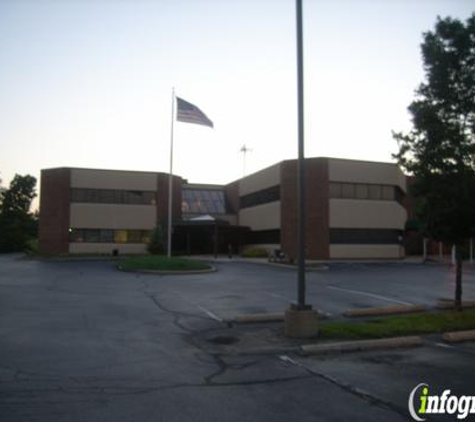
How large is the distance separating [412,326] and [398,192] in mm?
34230

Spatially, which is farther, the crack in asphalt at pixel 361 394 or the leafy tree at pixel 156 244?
the leafy tree at pixel 156 244

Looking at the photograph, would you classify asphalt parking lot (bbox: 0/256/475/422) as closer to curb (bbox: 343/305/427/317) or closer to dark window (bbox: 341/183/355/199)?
curb (bbox: 343/305/427/317)

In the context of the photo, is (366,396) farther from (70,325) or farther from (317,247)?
(317,247)

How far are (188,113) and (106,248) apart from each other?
22425 millimetres

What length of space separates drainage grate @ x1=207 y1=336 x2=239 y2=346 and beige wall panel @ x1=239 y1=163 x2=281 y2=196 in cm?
3290

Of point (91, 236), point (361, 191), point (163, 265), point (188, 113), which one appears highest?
point (188, 113)

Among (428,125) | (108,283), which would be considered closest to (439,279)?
(428,125)

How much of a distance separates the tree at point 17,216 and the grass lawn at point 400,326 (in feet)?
217

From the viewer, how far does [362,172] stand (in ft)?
131

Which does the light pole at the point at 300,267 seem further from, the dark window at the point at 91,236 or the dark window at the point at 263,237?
the dark window at the point at 91,236

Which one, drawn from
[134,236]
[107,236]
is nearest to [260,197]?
[134,236]

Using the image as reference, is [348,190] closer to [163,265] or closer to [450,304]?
[163,265]

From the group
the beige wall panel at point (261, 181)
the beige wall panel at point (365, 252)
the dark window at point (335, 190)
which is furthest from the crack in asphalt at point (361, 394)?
the beige wall panel at point (261, 181)

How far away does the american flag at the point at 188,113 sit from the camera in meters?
27.4
